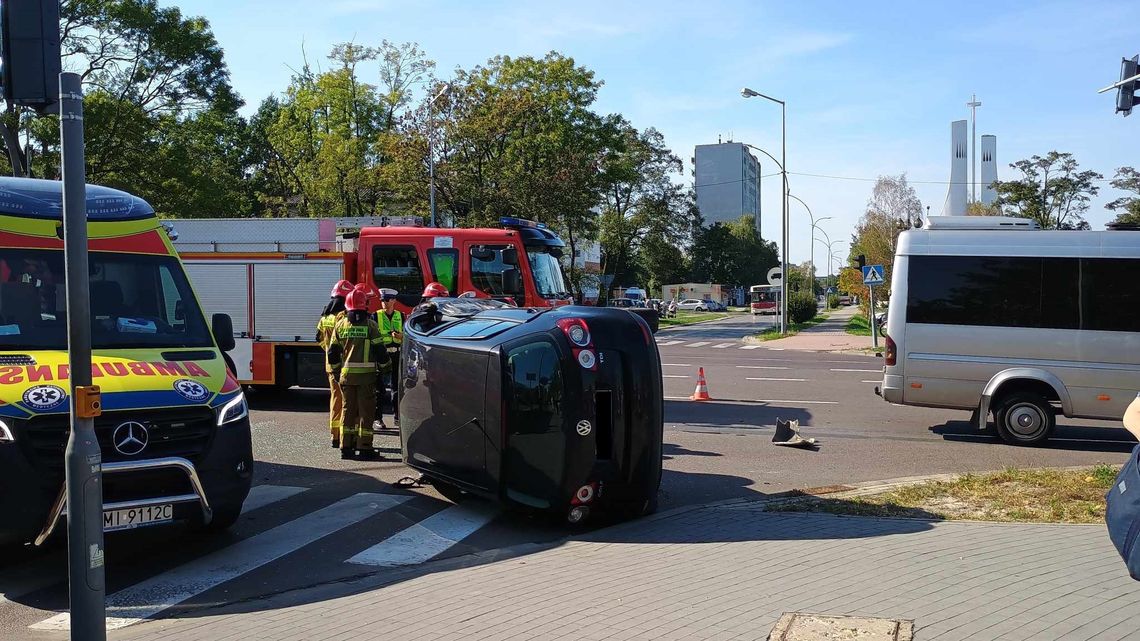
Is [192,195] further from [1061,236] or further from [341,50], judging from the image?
[1061,236]

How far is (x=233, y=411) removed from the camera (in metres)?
6.50

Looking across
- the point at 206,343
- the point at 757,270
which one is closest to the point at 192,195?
the point at 206,343

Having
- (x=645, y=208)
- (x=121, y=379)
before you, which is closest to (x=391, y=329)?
(x=121, y=379)

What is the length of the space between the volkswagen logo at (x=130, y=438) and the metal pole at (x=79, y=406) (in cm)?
177

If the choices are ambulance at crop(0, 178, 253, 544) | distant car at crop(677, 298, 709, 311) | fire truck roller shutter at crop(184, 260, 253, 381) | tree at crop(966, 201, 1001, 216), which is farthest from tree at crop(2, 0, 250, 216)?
distant car at crop(677, 298, 709, 311)

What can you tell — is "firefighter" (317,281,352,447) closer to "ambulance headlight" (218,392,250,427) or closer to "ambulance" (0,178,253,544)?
"ambulance" (0,178,253,544)

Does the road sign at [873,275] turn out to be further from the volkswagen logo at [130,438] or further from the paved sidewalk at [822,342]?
the volkswagen logo at [130,438]

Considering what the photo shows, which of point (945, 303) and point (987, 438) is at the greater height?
point (945, 303)

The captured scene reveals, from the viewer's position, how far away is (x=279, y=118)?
47.1m

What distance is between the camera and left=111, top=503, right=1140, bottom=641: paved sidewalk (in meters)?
4.64

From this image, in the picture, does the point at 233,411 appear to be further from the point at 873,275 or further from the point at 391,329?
the point at 873,275

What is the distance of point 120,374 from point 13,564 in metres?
1.57

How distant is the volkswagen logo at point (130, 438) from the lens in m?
5.76

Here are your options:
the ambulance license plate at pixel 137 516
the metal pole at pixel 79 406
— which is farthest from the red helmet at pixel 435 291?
the metal pole at pixel 79 406
